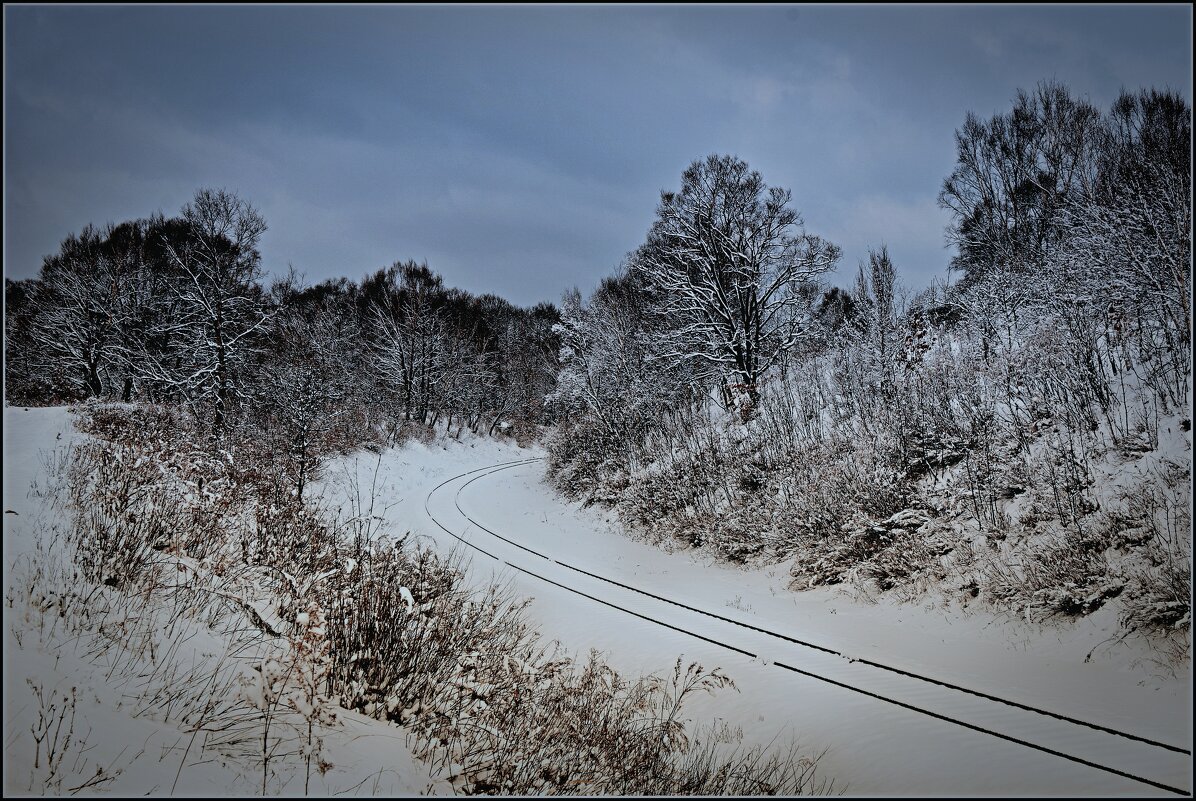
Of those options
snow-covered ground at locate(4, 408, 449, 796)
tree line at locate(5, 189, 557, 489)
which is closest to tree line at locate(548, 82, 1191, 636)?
snow-covered ground at locate(4, 408, 449, 796)

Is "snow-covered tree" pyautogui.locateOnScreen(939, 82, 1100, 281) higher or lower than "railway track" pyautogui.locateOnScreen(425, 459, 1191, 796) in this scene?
higher

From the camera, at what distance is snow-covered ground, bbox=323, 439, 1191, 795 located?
477 cm

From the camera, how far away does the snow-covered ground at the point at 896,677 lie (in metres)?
4.77

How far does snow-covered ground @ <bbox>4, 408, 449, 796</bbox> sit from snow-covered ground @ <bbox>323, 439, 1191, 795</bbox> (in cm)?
433

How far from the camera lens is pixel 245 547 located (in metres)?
6.69

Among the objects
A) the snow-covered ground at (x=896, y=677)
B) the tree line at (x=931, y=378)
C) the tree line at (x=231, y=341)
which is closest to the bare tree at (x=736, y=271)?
the tree line at (x=931, y=378)

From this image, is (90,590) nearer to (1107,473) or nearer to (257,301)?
(1107,473)

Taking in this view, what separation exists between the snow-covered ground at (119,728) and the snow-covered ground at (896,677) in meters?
4.33

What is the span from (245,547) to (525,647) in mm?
4162

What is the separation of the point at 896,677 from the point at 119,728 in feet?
26.4

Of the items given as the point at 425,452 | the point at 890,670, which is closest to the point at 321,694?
the point at 890,670

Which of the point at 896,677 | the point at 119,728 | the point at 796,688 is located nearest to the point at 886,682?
the point at 896,677

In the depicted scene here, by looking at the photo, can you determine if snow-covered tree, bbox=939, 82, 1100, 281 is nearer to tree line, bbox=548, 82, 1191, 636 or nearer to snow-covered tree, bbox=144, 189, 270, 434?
tree line, bbox=548, 82, 1191, 636

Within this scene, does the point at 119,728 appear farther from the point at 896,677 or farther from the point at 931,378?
the point at 931,378
